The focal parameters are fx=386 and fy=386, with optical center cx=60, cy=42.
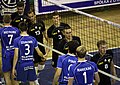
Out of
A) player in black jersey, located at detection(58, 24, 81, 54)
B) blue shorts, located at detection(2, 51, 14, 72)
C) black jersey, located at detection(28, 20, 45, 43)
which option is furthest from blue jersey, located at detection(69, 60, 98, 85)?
black jersey, located at detection(28, 20, 45, 43)

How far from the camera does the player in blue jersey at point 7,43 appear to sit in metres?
9.02

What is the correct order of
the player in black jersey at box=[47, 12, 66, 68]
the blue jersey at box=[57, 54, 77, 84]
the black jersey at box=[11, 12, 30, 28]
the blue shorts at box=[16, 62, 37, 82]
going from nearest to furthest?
the blue jersey at box=[57, 54, 77, 84], the blue shorts at box=[16, 62, 37, 82], the player in black jersey at box=[47, 12, 66, 68], the black jersey at box=[11, 12, 30, 28]

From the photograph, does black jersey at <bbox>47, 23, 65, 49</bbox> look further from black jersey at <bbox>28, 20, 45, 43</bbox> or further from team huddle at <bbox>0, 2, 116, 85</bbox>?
black jersey at <bbox>28, 20, 45, 43</bbox>

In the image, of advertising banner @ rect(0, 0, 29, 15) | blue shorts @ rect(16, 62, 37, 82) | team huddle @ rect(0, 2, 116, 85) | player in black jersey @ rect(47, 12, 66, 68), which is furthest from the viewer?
advertising banner @ rect(0, 0, 29, 15)

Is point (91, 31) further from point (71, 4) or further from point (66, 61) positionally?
point (66, 61)

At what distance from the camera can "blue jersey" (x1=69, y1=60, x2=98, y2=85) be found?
7.06 meters

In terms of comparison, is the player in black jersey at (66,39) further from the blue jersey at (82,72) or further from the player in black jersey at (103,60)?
the blue jersey at (82,72)

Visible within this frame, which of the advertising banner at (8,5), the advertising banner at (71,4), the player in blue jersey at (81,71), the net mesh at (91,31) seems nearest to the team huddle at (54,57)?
the player in blue jersey at (81,71)

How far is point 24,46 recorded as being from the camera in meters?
8.46

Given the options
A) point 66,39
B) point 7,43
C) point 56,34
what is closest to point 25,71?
point 7,43

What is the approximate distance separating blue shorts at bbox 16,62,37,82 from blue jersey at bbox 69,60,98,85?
1724mm

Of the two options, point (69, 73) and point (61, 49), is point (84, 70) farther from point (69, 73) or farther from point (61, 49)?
point (61, 49)

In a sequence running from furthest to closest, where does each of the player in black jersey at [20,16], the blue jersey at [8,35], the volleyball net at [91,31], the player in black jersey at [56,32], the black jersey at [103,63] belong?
the volleyball net at [91,31], the player in black jersey at [20,16], the player in black jersey at [56,32], the blue jersey at [8,35], the black jersey at [103,63]

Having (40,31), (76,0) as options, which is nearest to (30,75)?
(40,31)
